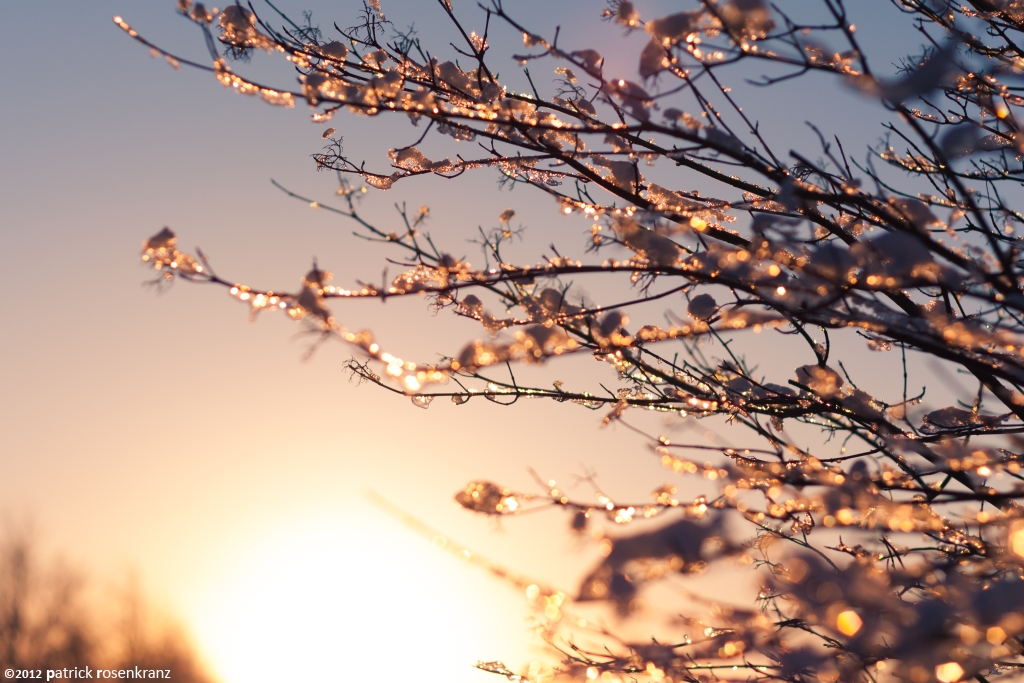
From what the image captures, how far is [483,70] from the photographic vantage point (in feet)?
8.03

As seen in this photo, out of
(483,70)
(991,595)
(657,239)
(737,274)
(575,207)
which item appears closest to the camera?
(991,595)

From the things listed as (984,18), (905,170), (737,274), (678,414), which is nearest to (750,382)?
(678,414)

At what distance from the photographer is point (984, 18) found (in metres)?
2.95

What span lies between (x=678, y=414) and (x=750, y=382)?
0.37 metres

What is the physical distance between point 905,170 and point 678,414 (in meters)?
1.93

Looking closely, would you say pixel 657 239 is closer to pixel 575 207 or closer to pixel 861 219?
pixel 575 207

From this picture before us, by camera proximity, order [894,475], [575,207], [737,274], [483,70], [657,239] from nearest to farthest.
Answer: [737,274] < [657,239] < [894,475] < [483,70] < [575,207]

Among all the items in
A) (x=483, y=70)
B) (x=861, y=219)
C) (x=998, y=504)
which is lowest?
(x=998, y=504)

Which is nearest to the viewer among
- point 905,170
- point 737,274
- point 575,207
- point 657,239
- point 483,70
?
point 737,274

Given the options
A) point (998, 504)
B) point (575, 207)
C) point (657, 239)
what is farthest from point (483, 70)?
point (998, 504)

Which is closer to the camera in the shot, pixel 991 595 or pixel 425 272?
pixel 991 595

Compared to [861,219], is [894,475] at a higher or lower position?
lower

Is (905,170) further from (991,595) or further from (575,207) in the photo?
(991,595)

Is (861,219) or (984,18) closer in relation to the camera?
(861,219)
